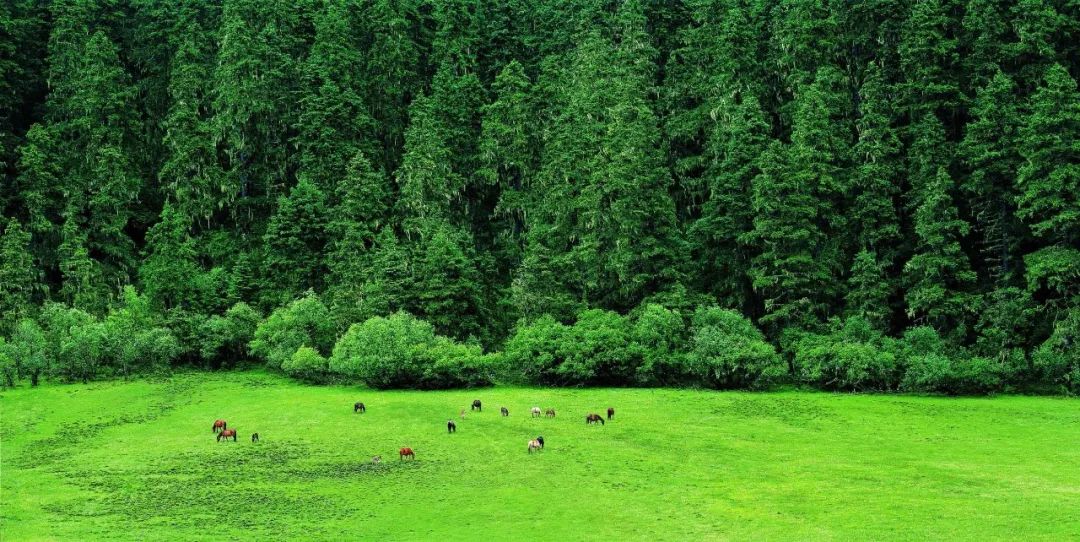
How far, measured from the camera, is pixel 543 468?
145 feet

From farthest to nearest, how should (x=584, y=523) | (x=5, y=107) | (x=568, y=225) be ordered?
(x=5, y=107) < (x=568, y=225) < (x=584, y=523)

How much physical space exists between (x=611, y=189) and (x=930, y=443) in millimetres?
33213

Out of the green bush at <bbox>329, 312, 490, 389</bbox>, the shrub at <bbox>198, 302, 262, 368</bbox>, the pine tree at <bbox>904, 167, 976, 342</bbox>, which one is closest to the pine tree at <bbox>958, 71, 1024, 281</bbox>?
the pine tree at <bbox>904, 167, 976, 342</bbox>

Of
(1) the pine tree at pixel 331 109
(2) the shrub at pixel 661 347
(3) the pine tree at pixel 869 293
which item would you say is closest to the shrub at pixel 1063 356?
(3) the pine tree at pixel 869 293

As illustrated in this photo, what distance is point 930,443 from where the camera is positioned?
48.8 meters

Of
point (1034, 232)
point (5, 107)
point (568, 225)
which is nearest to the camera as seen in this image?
point (1034, 232)

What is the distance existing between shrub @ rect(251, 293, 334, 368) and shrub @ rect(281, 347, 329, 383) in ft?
5.14

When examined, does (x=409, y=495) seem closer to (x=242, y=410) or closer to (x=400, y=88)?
(x=242, y=410)

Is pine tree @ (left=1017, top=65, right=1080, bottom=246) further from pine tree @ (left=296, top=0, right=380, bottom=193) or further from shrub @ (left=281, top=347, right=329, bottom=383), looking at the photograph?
pine tree @ (left=296, top=0, right=380, bottom=193)

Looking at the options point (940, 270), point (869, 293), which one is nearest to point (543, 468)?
point (869, 293)

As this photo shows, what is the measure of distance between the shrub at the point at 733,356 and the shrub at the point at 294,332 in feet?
90.5

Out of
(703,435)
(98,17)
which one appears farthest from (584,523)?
(98,17)

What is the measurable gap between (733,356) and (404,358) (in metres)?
21.6

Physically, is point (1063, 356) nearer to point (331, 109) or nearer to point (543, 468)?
point (543, 468)
